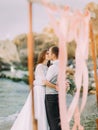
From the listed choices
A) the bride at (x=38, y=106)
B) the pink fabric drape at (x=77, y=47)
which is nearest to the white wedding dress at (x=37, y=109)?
the bride at (x=38, y=106)

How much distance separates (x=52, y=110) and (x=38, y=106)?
10 centimetres

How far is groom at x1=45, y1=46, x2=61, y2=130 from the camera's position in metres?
2.79

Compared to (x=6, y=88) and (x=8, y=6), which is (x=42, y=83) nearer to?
(x=6, y=88)

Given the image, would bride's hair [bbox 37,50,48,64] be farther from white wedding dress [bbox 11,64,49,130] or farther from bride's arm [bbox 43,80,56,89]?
bride's arm [bbox 43,80,56,89]

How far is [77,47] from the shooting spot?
113 inches

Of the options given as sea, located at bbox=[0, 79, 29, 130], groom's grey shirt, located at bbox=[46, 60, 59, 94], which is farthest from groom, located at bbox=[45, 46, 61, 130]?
sea, located at bbox=[0, 79, 29, 130]

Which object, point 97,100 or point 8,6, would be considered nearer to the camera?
point 8,6

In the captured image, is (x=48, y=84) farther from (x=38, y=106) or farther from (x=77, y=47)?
(x=77, y=47)

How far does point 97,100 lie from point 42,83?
0.44m

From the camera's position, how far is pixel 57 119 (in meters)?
2.80

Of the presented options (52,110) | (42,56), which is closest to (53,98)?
(52,110)

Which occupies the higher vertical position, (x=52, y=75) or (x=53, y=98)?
(x=52, y=75)

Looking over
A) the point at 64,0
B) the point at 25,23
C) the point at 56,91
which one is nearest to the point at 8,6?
the point at 25,23

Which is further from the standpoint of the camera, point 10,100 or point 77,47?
point 77,47
